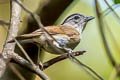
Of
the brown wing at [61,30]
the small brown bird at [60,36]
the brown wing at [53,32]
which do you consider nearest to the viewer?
the brown wing at [53,32]

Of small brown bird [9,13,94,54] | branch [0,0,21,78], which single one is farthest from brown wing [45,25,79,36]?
branch [0,0,21,78]

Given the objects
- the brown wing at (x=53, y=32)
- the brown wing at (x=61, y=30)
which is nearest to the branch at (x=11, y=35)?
the brown wing at (x=53, y=32)

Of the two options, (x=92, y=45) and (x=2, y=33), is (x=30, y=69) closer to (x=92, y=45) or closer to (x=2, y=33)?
(x=2, y=33)

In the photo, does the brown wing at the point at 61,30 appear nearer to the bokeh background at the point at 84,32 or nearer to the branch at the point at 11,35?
the bokeh background at the point at 84,32

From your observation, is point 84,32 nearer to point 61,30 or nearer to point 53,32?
point 61,30

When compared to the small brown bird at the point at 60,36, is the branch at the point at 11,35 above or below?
above

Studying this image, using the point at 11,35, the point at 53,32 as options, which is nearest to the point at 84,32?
the point at 53,32
